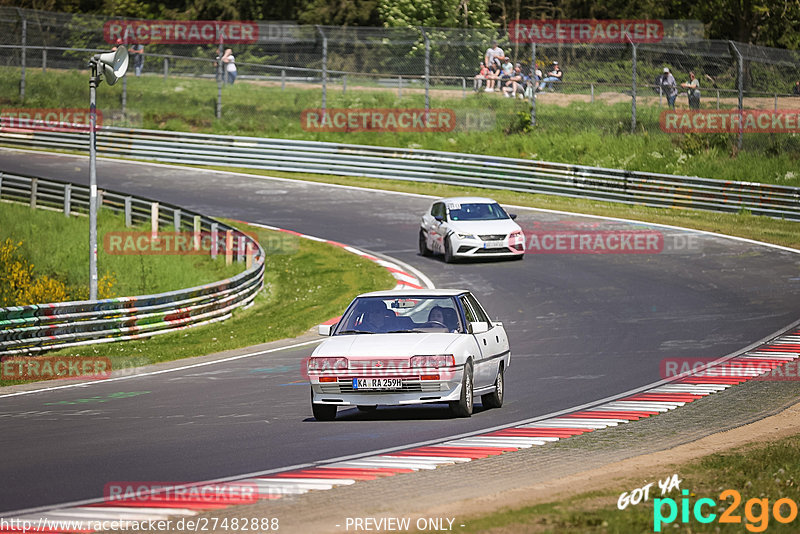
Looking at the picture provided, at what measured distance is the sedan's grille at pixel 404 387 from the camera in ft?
39.6

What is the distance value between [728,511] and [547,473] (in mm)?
2032

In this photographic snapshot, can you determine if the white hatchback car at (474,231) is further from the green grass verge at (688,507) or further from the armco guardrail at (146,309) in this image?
the green grass verge at (688,507)

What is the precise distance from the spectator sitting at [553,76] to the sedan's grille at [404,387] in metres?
27.5

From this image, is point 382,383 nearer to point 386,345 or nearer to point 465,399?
point 386,345

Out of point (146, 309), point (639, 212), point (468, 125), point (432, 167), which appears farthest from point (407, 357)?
point (468, 125)

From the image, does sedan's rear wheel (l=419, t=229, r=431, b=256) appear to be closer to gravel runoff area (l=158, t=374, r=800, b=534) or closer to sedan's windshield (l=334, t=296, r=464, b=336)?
sedan's windshield (l=334, t=296, r=464, b=336)

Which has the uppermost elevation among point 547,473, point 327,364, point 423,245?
point 327,364

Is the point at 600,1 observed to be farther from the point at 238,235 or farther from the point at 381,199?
the point at 238,235

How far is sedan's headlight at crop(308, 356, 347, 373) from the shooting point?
39.9 ft

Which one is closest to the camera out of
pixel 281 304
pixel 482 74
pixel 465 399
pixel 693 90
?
pixel 465 399

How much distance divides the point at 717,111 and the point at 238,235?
16.8 metres

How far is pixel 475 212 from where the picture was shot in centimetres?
2778

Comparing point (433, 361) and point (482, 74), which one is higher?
point (482, 74)

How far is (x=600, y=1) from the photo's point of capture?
72688 mm
